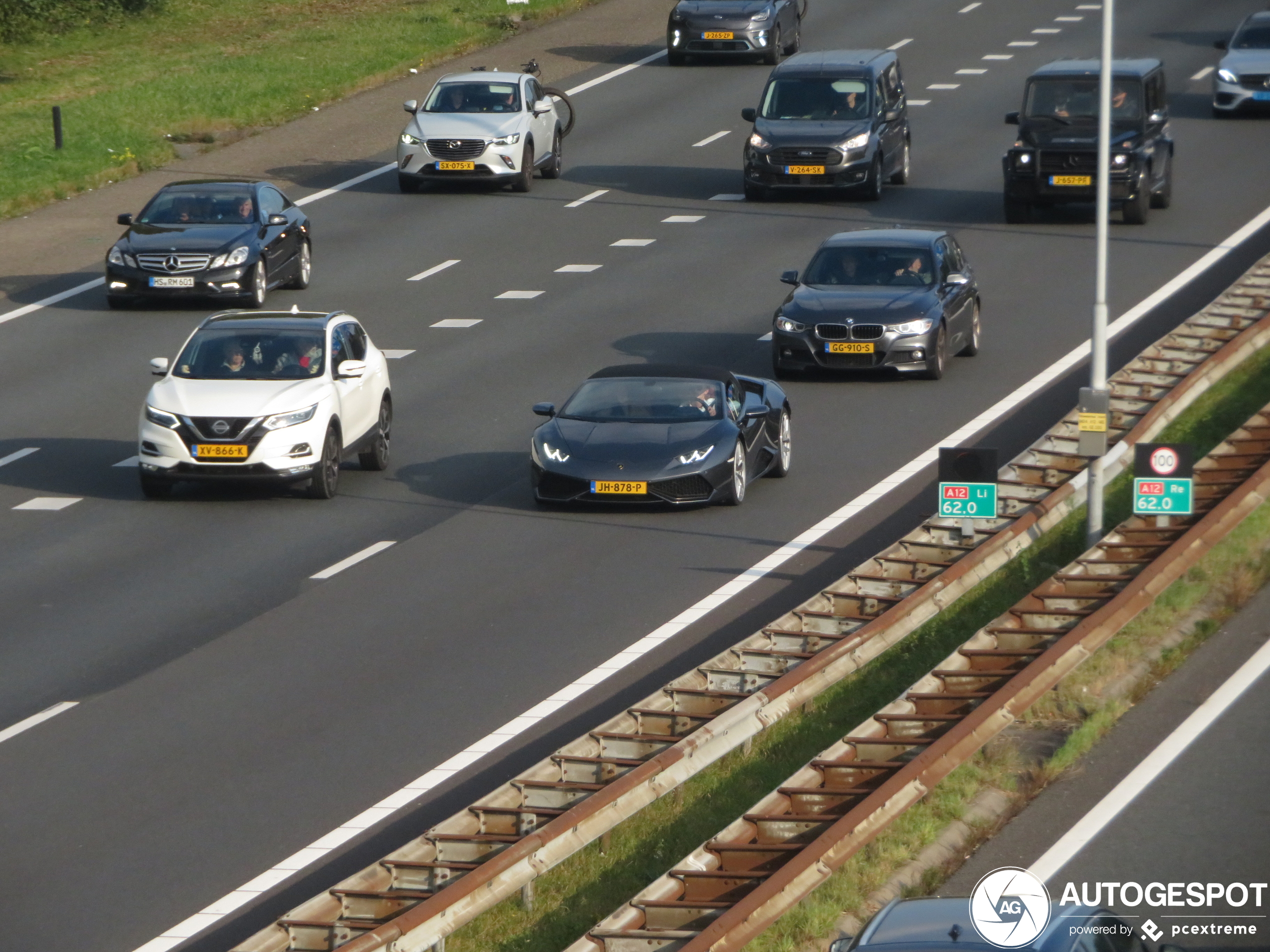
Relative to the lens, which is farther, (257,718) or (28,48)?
(28,48)

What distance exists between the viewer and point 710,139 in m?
41.2

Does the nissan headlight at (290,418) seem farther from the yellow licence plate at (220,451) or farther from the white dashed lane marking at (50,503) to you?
the white dashed lane marking at (50,503)

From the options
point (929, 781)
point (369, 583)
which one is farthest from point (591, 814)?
point (369, 583)

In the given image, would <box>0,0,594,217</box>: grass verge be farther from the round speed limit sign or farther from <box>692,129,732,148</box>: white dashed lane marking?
the round speed limit sign

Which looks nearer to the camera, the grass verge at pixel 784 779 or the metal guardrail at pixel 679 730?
the metal guardrail at pixel 679 730

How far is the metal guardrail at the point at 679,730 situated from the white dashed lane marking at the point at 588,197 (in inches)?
619

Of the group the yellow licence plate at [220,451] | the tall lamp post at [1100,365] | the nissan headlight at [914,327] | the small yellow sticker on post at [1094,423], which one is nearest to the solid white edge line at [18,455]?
the yellow licence plate at [220,451]

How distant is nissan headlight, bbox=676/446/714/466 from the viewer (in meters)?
Result: 20.4

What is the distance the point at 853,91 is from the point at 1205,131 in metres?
8.82

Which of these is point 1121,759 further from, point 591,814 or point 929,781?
point 591,814

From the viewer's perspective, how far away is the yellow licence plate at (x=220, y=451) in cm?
2091

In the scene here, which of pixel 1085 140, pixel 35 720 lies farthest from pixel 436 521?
pixel 1085 140

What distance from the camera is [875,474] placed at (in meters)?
21.8

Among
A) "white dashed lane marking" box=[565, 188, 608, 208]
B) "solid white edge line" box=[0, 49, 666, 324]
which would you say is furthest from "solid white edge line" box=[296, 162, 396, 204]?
"white dashed lane marking" box=[565, 188, 608, 208]
